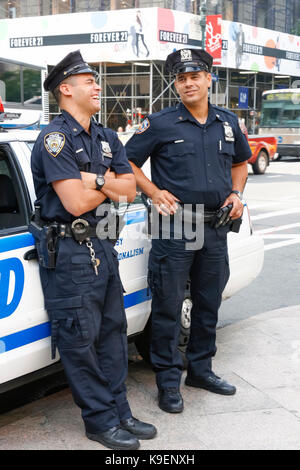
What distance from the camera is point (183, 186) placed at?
351cm

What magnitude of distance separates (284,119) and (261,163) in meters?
6.31

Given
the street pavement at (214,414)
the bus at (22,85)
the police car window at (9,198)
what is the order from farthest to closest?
the bus at (22,85) → the police car window at (9,198) → the street pavement at (214,414)

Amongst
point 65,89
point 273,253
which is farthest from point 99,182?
point 273,253

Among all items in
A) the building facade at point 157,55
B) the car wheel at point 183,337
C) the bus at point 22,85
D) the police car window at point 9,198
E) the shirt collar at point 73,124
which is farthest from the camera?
the building facade at point 157,55

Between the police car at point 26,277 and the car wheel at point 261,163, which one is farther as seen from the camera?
the car wheel at point 261,163

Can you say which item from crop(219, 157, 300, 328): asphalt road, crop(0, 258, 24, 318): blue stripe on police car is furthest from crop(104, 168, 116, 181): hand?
crop(219, 157, 300, 328): asphalt road

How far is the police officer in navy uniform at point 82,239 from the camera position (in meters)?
2.88


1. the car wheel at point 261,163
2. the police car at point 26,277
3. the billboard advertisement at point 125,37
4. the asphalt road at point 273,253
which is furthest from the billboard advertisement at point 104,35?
the police car at point 26,277

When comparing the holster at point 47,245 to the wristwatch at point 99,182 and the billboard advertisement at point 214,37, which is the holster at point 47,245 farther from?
the billboard advertisement at point 214,37

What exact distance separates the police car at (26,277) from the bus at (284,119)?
21.5 meters

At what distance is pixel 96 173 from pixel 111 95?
2723cm

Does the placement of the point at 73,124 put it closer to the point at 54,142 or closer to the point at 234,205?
the point at 54,142

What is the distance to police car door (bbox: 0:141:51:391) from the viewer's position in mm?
2895

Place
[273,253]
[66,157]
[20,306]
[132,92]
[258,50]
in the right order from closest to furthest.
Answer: [66,157]
[20,306]
[273,253]
[132,92]
[258,50]
